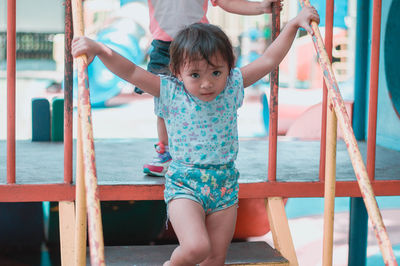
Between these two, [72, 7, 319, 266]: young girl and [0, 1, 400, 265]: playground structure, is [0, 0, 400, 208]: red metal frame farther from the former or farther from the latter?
[72, 7, 319, 266]: young girl

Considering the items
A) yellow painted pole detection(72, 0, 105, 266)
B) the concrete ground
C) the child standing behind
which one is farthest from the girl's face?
the concrete ground

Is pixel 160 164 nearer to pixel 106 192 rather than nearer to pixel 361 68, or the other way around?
pixel 106 192

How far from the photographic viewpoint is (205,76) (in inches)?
70.9

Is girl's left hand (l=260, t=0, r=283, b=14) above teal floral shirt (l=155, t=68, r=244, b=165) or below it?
above

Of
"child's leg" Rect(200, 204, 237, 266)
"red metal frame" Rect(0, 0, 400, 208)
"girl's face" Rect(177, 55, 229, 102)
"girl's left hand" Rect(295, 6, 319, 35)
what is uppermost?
"girl's left hand" Rect(295, 6, 319, 35)

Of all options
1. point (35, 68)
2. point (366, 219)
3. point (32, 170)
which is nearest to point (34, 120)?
point (32, 170)

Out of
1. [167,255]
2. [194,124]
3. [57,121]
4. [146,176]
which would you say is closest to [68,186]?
[146,176]

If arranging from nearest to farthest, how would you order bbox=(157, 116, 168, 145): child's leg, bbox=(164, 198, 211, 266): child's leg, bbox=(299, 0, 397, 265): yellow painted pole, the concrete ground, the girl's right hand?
bbox=(299, 0, 397, 265): yellow painted pole → the girl's right hand → bbox=(164, 198, 211, 266): child's leg → bbox=(157, 116, 168, 145): child's leg → the concrete ground

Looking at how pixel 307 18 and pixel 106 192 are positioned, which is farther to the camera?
pixel 106 192

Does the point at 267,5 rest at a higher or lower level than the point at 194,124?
higher

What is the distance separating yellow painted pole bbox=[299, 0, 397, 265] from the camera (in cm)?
142

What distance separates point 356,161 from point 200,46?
0.61 m

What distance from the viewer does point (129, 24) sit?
10.2 metres

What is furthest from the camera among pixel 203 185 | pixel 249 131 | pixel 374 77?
pixel 249 131
